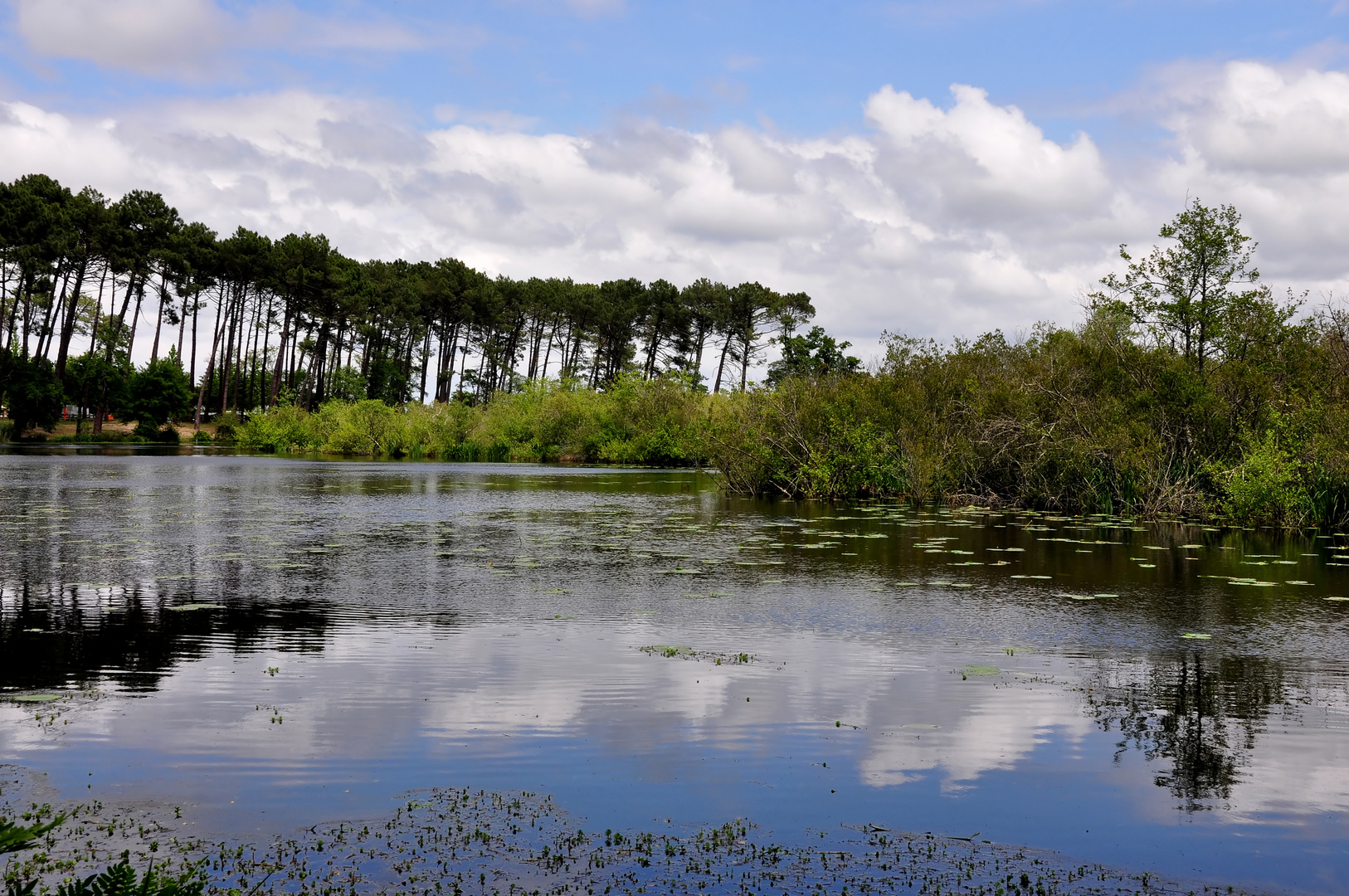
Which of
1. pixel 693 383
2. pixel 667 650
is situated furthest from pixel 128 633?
pixel 693 383

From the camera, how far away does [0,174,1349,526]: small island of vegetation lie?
2541 centimetres

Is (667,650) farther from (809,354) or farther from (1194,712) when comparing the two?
(809,354)

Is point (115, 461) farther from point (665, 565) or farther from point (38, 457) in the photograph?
point (665, 565)

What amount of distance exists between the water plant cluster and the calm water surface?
0.69ft

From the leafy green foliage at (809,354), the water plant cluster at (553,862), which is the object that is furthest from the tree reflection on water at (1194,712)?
the leafy green foliage at (809,354)

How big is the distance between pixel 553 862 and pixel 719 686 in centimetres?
364

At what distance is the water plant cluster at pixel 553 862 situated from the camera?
4770 millimetres

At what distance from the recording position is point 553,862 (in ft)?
16.5

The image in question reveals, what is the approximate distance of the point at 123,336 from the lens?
83.1m

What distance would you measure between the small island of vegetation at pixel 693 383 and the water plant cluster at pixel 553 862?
20411 mm

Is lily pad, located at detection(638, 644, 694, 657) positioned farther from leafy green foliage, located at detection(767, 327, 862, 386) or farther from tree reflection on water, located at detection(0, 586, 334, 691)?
leafy green foliage, located at detection(767, 327, 862, 386)

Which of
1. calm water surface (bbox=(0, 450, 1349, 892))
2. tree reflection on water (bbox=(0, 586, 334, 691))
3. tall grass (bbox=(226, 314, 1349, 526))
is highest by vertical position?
tall grass (bbox=(226, 314, 1349, 526))

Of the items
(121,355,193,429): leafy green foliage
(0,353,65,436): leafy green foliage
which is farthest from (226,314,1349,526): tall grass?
(121,355,193,429): leafy green foliage

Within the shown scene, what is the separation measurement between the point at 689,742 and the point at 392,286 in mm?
86690
